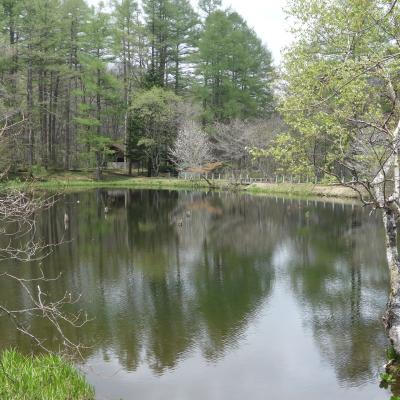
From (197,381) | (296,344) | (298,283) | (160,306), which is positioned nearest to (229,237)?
(298,283)

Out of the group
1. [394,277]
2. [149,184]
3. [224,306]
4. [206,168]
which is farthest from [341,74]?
[206,168]

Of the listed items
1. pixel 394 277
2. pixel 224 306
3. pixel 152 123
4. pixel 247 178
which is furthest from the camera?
pixel 152 123

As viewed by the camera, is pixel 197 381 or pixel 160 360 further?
pixel 160 360

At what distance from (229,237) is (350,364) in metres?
16.3

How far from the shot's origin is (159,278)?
18.4m

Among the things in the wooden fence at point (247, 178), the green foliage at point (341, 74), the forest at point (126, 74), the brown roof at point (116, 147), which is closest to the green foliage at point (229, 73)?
the forest at point (126, 74)

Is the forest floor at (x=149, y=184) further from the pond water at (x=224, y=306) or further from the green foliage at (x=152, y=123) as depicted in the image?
the pond water at (x=224, y=306)

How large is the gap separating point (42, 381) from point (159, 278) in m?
9.76

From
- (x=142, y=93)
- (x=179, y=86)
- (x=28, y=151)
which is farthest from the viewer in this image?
(x=179, y=86)

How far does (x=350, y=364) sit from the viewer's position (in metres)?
11.2

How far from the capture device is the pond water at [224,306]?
10.6m

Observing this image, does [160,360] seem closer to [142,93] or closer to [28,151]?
[28,151]

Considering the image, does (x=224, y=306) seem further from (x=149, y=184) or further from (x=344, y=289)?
(x=149, y=184)

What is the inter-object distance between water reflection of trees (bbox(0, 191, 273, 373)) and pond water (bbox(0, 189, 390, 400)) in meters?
0.06
